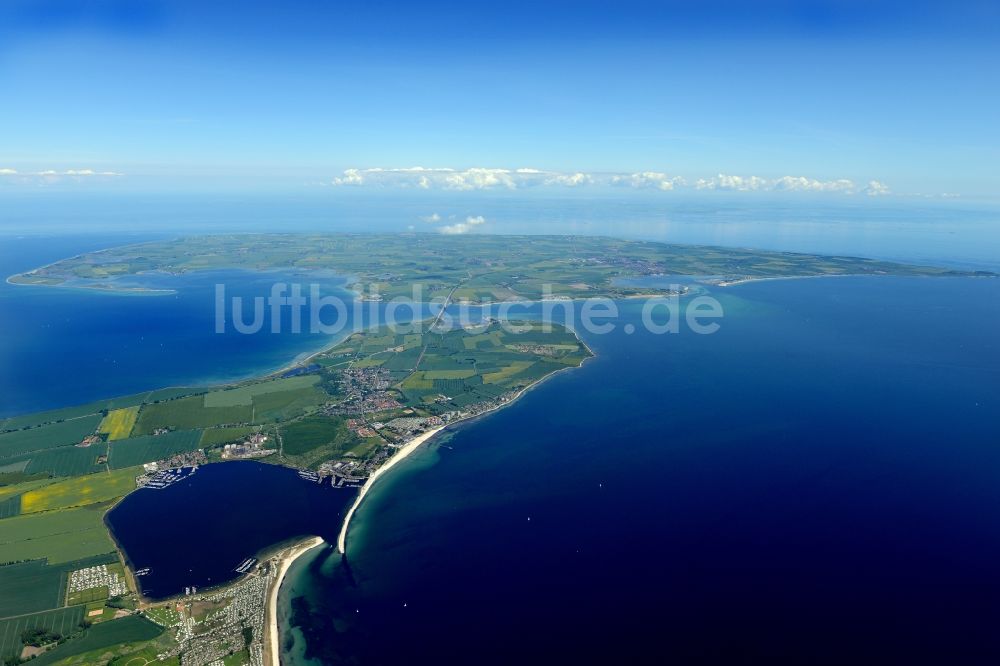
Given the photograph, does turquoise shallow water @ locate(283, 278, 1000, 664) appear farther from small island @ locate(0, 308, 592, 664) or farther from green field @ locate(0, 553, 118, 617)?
green field @ locate(0, 553, 118, 617)

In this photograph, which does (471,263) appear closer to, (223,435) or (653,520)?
(223,435)

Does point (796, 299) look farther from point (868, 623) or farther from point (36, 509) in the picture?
point (36, 509)

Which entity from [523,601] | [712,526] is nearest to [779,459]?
[712,526]

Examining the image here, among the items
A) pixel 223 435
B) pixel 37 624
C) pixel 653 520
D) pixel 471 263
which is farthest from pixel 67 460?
pixel 471 263

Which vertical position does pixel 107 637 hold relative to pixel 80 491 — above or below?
below

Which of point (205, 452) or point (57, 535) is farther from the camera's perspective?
point (205, 452)

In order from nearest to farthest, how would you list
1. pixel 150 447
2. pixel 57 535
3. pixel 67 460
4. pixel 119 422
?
pixel 57 535, pixel 67 460, pixel 150 447, pixel 119 422
